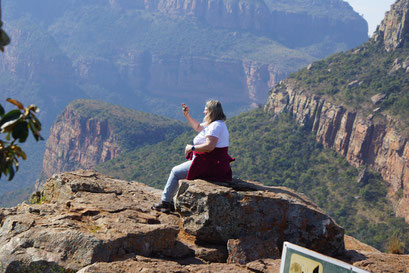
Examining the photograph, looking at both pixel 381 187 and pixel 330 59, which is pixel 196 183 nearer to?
pixel 381 187

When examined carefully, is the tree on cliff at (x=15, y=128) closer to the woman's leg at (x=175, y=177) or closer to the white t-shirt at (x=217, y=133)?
the white t-shirt at (x=217, y=133)

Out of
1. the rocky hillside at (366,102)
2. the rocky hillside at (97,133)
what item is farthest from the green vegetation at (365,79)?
the rocky hillside at (97,133)

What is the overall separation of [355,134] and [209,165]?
46535 mm

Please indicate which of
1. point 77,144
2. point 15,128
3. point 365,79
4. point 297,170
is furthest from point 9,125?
point 77,144

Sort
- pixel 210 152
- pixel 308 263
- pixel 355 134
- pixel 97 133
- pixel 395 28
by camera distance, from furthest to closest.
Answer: pixel 97 133
pixel 395 28
pixel 355 134
pixel 210 152
pixel 308 263

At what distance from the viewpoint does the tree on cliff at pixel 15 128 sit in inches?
125

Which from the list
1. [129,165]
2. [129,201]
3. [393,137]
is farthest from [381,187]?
[129,201]

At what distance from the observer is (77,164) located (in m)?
106

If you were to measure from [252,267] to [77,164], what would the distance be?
344ft

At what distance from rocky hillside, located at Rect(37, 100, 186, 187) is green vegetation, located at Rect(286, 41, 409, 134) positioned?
104 feet

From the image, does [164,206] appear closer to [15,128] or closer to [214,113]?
[214,113]

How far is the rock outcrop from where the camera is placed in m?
55.9

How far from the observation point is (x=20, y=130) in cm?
319

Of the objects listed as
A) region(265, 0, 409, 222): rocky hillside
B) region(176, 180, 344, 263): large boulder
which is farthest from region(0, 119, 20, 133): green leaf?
region(265, 0, 409, 222): rocky hillside
